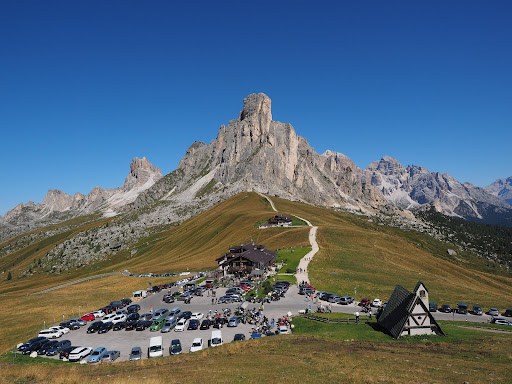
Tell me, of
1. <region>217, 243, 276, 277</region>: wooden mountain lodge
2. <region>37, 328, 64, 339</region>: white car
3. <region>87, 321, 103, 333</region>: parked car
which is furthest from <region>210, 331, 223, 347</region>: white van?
<region>217, 243, 276, 277</region>: wooden mountain lodge

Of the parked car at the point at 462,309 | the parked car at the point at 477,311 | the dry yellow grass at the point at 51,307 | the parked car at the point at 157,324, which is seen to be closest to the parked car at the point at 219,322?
the parked car at the point at 157,324

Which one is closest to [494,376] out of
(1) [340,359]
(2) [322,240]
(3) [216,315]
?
(1) [340,359]

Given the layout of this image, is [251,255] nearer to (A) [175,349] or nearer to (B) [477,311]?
(A) [175,349]

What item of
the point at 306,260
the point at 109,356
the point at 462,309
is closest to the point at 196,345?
the point at 109,356

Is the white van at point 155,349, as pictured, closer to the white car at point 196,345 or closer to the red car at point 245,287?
the white car at point 196,345

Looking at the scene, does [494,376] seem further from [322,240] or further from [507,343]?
[322,240]

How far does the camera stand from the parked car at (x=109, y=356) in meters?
38.2

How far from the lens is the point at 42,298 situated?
86.9 metres

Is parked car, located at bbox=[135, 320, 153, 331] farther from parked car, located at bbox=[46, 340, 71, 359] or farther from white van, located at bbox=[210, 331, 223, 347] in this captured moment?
white van, located at bbox=[210, 331, 223, 347]

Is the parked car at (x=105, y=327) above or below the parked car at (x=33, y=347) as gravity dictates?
below

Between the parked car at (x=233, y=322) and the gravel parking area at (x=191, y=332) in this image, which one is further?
the parked car at (x=233, y=322)

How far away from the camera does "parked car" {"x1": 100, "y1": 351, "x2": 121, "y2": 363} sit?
3822 centimetres

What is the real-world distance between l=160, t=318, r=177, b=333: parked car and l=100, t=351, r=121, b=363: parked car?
10.1 metres

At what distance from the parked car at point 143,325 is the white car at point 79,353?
1080cm
